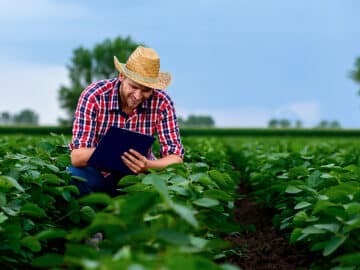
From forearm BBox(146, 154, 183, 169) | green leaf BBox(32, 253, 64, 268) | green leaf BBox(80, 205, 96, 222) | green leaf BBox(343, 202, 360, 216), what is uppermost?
forearm BBox(146, 154, 183, 169)

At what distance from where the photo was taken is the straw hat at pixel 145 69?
15.9ft

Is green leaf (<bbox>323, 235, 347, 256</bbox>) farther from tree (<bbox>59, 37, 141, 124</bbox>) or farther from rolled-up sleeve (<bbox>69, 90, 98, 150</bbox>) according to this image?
tree (<bbox>59, 37, 141, 124</bbox>)

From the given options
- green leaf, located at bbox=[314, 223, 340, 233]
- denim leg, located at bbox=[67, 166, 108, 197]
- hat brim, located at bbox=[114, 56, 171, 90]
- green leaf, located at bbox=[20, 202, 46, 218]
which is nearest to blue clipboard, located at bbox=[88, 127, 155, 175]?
denim leg, located at bbox=[67, 166, 108, 197]

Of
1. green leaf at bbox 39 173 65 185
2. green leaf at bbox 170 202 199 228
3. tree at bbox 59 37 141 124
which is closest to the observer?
green leaf at bbox 170 202 199 228

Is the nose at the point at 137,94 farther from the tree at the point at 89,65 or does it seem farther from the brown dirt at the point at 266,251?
the tree at the point at 89,65

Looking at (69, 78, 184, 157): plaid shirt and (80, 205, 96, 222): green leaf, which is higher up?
(69, 78, 184, 157): plaid shirt

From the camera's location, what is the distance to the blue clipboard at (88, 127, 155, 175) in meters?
4.80

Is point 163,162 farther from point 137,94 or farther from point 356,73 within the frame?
point 356,73

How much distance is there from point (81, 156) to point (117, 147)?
0.34 metres

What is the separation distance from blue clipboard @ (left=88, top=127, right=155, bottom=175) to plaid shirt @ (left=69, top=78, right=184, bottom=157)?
27cm

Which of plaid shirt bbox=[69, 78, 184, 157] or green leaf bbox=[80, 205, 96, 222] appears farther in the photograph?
plaid shirt bbox=[69, 78, 184, 157]

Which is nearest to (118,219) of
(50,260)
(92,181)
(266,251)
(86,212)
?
(50,260)

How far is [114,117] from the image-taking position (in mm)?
5344

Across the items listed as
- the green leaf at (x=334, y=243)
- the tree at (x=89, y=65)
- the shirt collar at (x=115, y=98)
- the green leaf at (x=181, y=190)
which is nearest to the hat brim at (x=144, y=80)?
the shirt collar at (x=115, y=98)
